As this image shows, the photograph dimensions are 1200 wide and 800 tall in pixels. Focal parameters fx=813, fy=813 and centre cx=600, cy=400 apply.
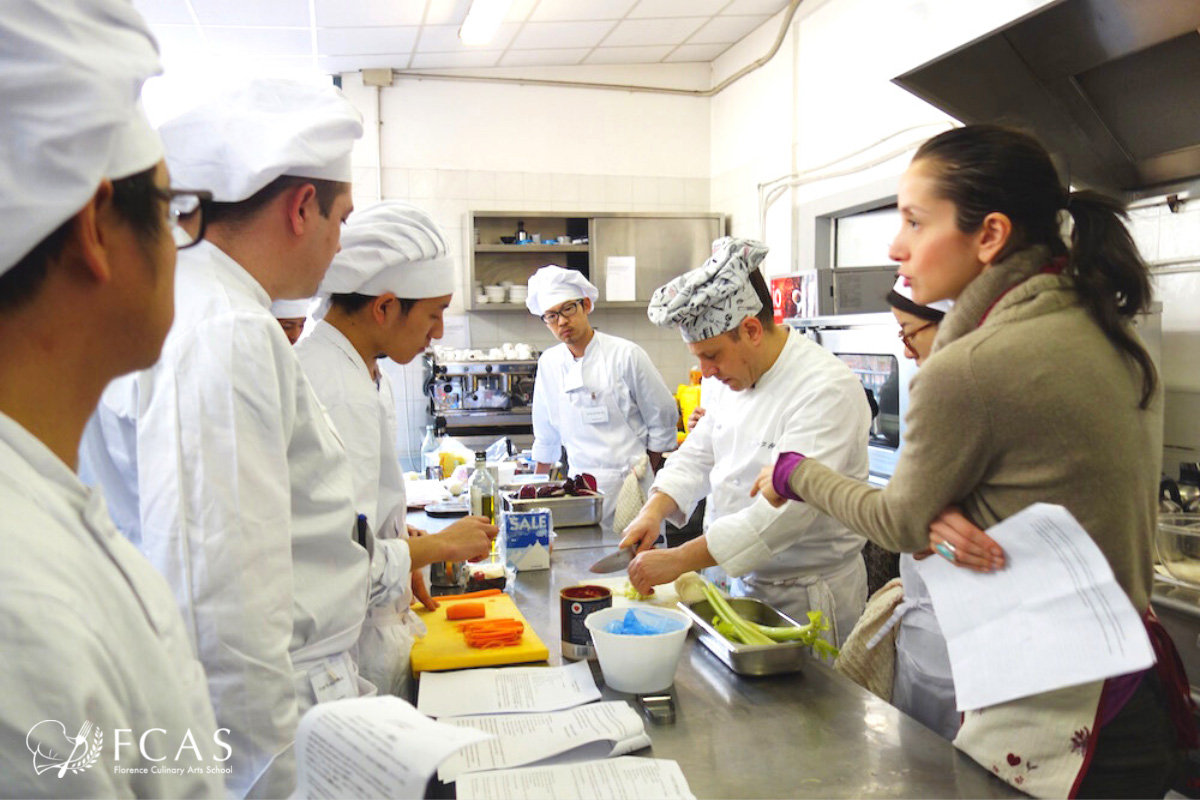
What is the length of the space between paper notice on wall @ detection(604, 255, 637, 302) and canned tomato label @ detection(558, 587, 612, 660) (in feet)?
14.7

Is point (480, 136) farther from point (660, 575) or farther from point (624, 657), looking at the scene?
point (624, 657)

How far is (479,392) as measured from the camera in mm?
5566

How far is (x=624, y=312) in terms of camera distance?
637cm

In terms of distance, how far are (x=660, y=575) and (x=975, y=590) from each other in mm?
826

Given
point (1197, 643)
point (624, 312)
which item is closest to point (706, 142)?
point (624, 312)

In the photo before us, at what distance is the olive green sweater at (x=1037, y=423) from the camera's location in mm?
1158

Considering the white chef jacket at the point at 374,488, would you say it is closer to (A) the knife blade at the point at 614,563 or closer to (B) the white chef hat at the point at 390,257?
(B) the white chef hat at the point at 390,257

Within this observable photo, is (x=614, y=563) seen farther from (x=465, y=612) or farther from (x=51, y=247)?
(x=51, y=247)

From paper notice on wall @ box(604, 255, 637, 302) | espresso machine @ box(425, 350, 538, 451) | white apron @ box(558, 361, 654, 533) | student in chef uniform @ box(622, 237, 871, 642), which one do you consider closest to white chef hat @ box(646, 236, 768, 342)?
student in chef uniform @ box(622, 237, 871, 642)

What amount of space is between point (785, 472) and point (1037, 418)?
0.51 metres

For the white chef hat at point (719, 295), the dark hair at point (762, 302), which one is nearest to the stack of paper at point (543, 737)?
the white chef hat at point (719, 295)

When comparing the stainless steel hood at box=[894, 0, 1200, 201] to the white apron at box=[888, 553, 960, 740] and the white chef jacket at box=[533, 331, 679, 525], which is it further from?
the white chef jacket at box=[533, 331, 679, 525]

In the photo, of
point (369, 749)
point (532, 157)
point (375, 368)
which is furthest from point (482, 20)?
point (369, 749)

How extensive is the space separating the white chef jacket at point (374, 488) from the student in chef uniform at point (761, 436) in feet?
2.00
